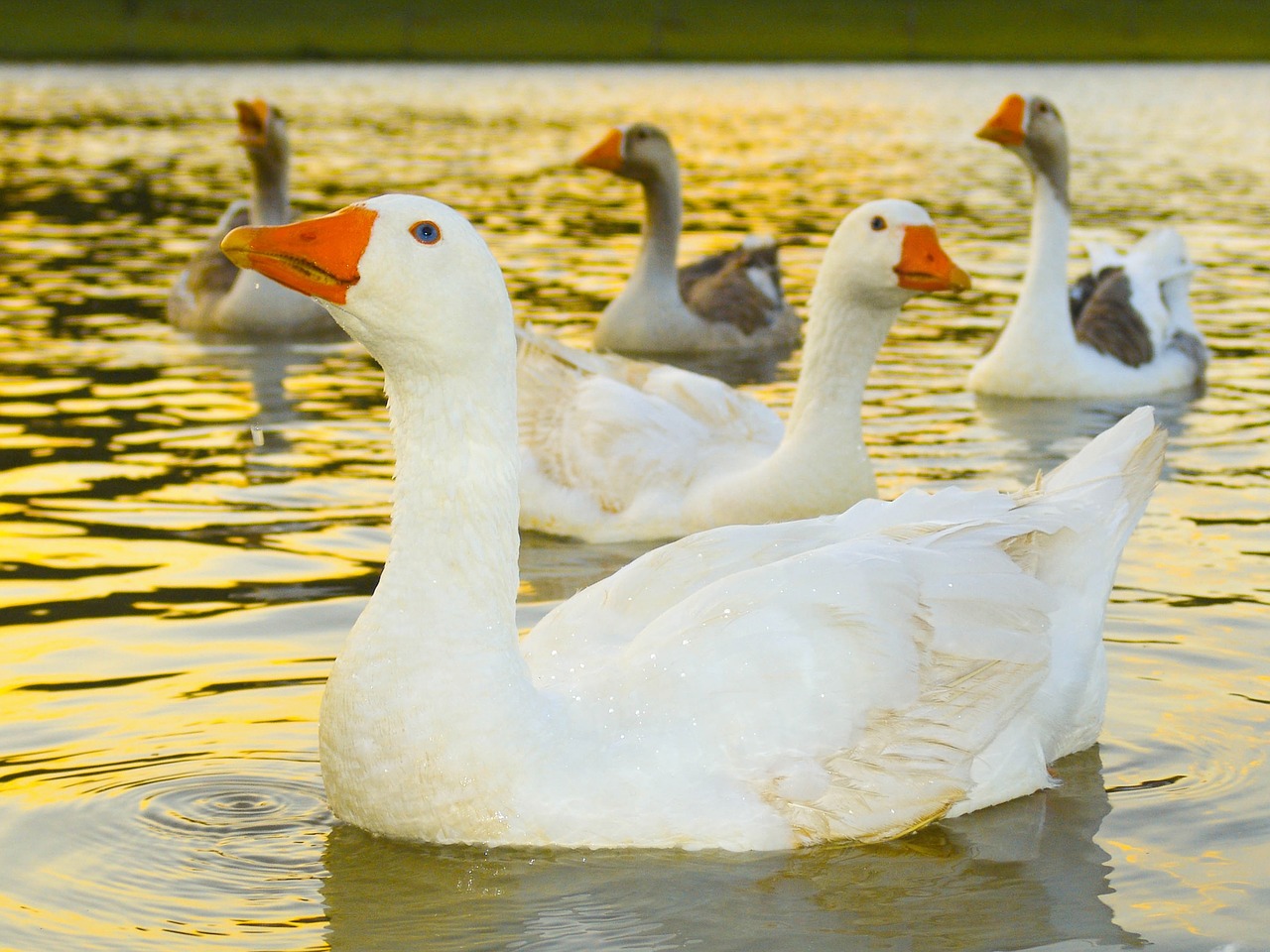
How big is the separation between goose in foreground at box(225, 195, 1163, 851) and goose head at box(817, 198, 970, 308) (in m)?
3.01

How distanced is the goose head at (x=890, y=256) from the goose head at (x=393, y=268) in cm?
371

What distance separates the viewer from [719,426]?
9781mm

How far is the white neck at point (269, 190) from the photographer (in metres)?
17.0

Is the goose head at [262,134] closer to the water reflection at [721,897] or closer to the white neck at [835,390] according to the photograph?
the white neck at [835,390]

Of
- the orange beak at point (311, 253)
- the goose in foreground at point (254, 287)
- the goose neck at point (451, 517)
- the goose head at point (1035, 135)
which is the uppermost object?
the orange beak at point (311, 253)

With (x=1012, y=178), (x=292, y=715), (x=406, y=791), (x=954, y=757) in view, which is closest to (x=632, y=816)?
(x=406, y=791)

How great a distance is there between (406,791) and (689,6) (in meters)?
98.0

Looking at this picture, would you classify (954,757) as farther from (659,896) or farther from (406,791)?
(406,791)

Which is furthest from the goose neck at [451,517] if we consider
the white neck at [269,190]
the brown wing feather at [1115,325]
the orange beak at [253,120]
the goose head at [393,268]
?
the orange beak at [253,120]

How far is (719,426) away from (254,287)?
7.17 m

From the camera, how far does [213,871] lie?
17.9 feet

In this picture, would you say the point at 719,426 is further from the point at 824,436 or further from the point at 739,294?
the point at 739,294

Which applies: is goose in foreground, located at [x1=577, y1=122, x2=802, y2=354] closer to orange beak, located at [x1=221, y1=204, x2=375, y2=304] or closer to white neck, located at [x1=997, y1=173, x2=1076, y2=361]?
white neck, located at [x1=997, y1=173, x2=1076, y2=361]

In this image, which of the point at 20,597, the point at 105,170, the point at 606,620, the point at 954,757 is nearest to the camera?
the point at 954,757
